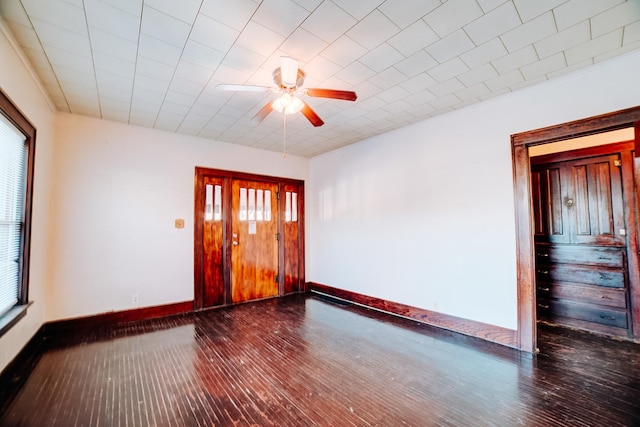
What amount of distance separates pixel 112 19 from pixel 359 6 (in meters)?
1.75

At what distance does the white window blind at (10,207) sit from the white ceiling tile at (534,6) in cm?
390

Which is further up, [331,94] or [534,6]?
[534,6]

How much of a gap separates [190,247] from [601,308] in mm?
5533

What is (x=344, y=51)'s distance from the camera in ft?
7.44

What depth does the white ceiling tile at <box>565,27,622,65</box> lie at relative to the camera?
2.11 metres

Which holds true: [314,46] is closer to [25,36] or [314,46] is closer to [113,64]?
[113,64]

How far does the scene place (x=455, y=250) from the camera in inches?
134

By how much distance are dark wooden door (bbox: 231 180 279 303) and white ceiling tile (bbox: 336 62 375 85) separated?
2.85 meters

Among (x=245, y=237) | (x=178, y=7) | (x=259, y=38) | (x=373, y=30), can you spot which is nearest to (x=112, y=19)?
(x=178, y=7)

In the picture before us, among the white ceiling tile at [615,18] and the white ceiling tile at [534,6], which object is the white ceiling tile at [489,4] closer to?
the white ceiling tile at [534,6]

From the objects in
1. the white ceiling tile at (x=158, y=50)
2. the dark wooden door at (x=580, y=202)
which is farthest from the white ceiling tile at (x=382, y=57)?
the dark wooden door at (x=580, y=202)

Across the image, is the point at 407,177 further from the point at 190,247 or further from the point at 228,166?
the point at 190,247

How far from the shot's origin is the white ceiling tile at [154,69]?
2410mm

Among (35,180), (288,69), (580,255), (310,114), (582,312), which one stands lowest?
(582,312)
